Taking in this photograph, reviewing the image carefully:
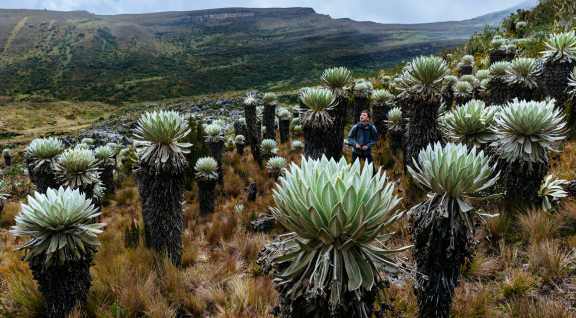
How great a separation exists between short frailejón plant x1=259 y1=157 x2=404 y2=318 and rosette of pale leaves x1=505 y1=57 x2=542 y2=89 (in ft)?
24.3

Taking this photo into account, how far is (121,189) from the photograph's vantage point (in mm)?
12812

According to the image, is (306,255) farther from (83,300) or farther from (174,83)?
(174,83)

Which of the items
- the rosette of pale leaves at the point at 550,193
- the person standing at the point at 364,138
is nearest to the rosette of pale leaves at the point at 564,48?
the rosette of pale leaves at the point at 550,193

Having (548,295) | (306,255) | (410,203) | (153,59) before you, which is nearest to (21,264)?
(306,255)

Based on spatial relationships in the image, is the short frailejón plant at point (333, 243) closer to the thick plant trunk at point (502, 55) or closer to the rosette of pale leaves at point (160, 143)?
the rosette of pale leaves at point (160, 143)

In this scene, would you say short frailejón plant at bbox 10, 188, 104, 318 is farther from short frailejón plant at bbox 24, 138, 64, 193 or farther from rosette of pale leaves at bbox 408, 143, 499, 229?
rosette of pale leaves at bbox 408, 143, 499, 229

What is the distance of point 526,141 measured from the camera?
4551mm

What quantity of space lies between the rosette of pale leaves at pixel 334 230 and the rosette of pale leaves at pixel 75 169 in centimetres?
523

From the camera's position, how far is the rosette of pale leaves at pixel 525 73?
771cm

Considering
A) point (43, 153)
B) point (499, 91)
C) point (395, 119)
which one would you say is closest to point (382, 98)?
point (395, 119)

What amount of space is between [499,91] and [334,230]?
834 cm

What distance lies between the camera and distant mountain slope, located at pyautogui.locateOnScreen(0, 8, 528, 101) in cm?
6181

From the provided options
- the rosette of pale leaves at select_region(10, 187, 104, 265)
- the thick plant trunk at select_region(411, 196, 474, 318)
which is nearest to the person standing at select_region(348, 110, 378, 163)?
the thick plant trunk at select_region(411, 196, 474, 318)

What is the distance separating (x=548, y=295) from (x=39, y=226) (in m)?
5.74
